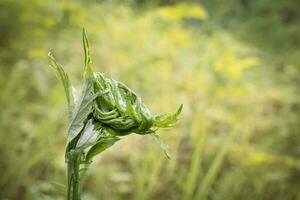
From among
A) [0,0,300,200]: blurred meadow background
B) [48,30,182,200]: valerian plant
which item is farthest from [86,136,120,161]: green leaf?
[0,0,300,200]: blurred meadow background

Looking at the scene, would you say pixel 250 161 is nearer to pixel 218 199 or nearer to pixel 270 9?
pixel 218 199

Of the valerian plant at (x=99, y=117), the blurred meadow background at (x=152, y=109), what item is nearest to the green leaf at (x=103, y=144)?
the valerian plant at (x=99, y=117)

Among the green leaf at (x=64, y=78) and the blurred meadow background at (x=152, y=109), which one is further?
the blurred meadow background at (x=152, y=109)

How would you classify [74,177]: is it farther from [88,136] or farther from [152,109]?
[152,109]

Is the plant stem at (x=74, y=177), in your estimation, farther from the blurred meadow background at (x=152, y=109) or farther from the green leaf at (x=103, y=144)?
the blurred meadow background at (x=152, y=109)

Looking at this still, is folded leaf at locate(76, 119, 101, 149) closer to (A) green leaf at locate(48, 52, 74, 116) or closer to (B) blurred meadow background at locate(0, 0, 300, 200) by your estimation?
(A) green leaf at locate(48, 52, 74, 116)

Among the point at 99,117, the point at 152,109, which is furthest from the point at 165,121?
the point at 152,109
